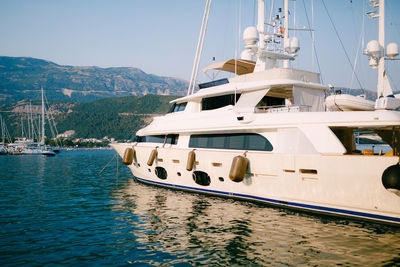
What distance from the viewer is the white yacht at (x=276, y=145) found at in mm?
8062

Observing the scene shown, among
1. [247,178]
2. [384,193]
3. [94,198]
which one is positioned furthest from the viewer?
[94,198]

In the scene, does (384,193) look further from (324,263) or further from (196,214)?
(196,214)

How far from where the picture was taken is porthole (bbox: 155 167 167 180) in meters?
14.0

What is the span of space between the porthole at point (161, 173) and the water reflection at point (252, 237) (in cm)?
329

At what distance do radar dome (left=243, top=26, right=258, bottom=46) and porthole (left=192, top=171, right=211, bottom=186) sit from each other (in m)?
6.16

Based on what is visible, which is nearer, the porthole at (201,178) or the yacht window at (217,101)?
the porthole at (201,178)

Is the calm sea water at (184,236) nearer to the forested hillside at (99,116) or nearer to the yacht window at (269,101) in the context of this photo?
the yacht window at (269,101)

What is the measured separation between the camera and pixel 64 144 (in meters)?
120

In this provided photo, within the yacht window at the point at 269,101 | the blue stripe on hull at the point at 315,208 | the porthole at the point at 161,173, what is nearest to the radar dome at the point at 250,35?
the yacht window at the point at 269,101

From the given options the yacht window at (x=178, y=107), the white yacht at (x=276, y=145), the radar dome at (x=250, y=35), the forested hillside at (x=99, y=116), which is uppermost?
the forested hillside at (x=99, y=116)

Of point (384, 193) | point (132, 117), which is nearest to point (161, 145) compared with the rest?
point (384, 193)

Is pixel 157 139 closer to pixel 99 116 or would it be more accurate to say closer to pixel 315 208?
pixel 315 208

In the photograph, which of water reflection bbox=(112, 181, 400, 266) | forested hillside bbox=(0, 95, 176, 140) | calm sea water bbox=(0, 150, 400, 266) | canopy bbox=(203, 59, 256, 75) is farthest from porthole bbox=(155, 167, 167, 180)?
forested hillside bbox=(0, 95, 176, 140)

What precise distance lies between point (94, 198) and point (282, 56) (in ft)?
36.4
